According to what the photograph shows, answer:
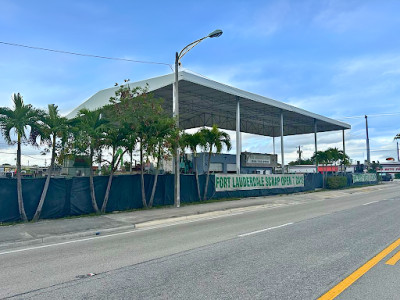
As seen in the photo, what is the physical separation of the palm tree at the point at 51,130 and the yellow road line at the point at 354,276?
1126cm

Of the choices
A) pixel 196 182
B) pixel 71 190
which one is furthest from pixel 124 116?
pixel 196 182

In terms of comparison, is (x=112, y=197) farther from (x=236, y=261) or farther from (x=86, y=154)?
(x=236, y=261)

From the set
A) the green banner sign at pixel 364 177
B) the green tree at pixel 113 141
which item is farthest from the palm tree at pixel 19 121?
the green banner sign at pixel 364 177

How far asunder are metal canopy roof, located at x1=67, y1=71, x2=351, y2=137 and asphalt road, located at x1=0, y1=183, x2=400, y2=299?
13.7 metres

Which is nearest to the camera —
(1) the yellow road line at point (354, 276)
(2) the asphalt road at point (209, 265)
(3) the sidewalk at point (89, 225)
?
(1) the yellow road line at point (354, 276)

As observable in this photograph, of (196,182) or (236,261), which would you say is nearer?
(236,261)

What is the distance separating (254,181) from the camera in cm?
2583

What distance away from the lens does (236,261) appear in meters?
6.88

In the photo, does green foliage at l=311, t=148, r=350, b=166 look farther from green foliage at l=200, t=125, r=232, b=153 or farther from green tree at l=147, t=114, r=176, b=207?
green tree at l=147, t=114, r=176, b=207

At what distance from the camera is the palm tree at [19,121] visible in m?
12.3

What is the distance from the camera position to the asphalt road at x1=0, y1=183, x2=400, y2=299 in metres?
5.15

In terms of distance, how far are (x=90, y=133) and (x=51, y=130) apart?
1.52 meters

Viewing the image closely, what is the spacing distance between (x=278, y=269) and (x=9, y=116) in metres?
11.1

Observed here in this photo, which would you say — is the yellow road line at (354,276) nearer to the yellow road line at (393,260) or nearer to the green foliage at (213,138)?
the yellow road line at (393,260)
